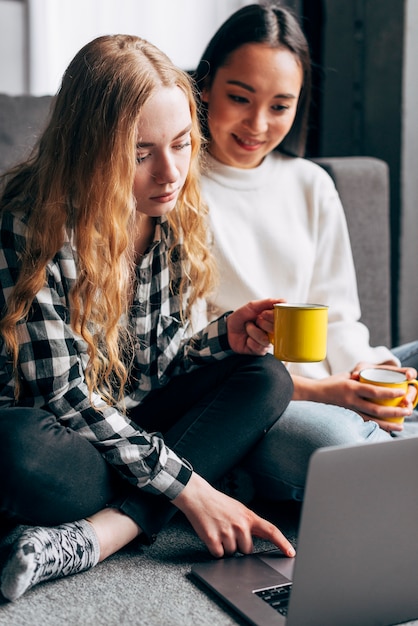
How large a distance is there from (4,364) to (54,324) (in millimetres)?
103

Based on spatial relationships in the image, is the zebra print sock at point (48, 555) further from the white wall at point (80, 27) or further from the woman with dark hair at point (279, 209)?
the white wall at point (80, 27)

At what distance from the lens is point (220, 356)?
4.81 feet

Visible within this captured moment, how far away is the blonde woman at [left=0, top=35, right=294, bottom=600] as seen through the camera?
3.98 feet

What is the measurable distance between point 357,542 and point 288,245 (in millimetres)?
822

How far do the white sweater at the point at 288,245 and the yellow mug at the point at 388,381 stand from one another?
0.48 ft

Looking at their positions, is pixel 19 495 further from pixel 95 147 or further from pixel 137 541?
pixel 95 147

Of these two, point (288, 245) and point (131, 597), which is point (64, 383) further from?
point (288, 245)

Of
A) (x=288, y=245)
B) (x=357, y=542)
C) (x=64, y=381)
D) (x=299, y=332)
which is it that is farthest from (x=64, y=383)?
(x=288, y=245)

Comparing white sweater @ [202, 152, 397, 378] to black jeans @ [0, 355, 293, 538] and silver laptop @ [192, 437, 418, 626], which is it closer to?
black jeans @ [0, 355, 293, 538]

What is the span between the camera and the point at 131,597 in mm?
1187

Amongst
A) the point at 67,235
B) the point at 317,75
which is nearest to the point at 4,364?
the point at 67,235

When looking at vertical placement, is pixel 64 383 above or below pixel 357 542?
above

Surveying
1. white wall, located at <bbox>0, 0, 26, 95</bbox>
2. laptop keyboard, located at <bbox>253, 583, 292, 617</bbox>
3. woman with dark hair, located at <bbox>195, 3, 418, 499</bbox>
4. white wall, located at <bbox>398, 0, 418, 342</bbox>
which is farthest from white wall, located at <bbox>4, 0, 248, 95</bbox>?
laptop keyboard, located at <bbox>253, 583, 292, 617</bbox>

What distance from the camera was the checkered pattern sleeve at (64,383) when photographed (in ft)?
4.00
